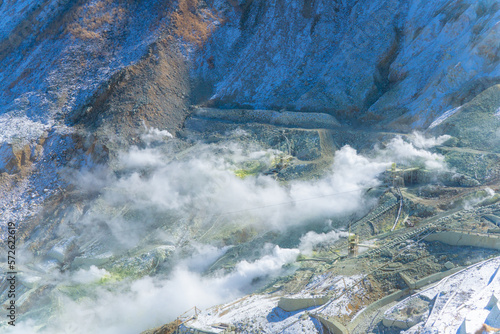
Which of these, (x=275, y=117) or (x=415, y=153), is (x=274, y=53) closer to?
(x=275, y=117)

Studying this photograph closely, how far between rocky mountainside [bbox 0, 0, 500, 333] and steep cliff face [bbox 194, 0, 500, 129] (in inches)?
4.8

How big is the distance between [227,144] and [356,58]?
399 inches

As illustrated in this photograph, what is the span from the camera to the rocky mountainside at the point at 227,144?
20.4 m

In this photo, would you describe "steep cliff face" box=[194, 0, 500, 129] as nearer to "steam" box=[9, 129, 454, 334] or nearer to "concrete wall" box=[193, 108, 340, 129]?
"concrete wall" box=[193, 108, 340, 129]

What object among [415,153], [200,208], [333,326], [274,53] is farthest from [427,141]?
[333,326]

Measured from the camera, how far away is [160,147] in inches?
1136

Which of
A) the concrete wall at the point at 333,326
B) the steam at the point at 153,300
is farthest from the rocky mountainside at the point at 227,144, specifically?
the concrete wall at the point at 333,326

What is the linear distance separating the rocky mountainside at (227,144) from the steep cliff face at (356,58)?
0.40 ft

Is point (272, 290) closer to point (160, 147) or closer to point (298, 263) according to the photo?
point (298, 263)

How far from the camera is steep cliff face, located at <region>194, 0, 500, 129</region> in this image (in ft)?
87.2

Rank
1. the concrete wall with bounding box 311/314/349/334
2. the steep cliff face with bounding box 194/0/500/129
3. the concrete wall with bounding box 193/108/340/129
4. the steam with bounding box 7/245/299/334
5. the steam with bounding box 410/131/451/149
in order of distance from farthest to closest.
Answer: the concrete wall with bounding box 193/108/340/129 → the steep cliff face with bounding box 194/0/500/129 → the steam with bounding box 410/131/451/149 → the steam with bounding box 7/245/299/334 → the concrete wall with bounding box 311/314/349/334

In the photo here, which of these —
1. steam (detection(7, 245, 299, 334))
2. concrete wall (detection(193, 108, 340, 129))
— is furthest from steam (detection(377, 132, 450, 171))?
steam (detection(7, 245, 299, 334))

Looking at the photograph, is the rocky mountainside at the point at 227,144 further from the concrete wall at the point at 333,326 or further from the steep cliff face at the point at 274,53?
the concrete wall at the point at 333,326

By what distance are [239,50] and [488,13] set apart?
623 inches
